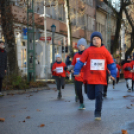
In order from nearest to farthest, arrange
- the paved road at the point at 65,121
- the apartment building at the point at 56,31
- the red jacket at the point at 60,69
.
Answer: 1. the paved road at the point at 65,121
2. the red jacket at the point at 60,69
3. the apartment building at the point at 56,31

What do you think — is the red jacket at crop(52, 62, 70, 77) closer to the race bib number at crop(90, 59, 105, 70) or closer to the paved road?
the paved road

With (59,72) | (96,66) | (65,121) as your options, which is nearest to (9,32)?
(59,72)

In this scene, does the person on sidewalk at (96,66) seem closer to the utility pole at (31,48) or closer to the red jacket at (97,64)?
the red jacket at (97,64)

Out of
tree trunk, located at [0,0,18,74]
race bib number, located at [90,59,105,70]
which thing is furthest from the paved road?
tree trunk, located at [0,0,18,74]

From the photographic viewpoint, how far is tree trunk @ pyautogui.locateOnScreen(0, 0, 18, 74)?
17.5m

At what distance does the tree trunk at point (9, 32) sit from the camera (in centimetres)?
1750

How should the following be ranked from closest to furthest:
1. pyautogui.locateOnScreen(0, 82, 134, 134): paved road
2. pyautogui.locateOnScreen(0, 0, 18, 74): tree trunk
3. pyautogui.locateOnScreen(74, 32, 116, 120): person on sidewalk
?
pyautogui.locateOnScreen(0, 82, 134, 134): paved road
pyautogui.locateOnScreen(74, 32, 116, 120): person on sidewalk
pyautogui.locateOnScreen(0, 0, 18, 74): tree trunk

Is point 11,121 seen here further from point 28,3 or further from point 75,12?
point 75,12

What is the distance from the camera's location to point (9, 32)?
17875mm

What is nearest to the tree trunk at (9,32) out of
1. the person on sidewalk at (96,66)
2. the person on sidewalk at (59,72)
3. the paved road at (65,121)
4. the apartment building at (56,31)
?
the person on sidewalk at (59,72)

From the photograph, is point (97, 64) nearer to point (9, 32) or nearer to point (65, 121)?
point (65, 121)

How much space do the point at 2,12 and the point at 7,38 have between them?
47.9 inches

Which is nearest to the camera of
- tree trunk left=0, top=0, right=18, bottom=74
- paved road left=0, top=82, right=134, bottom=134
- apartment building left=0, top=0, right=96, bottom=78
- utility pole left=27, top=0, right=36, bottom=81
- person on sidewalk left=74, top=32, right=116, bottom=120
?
paved road left=0, top=82, right=134, bottom=134

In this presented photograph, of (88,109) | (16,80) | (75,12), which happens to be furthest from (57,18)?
(88,109)
